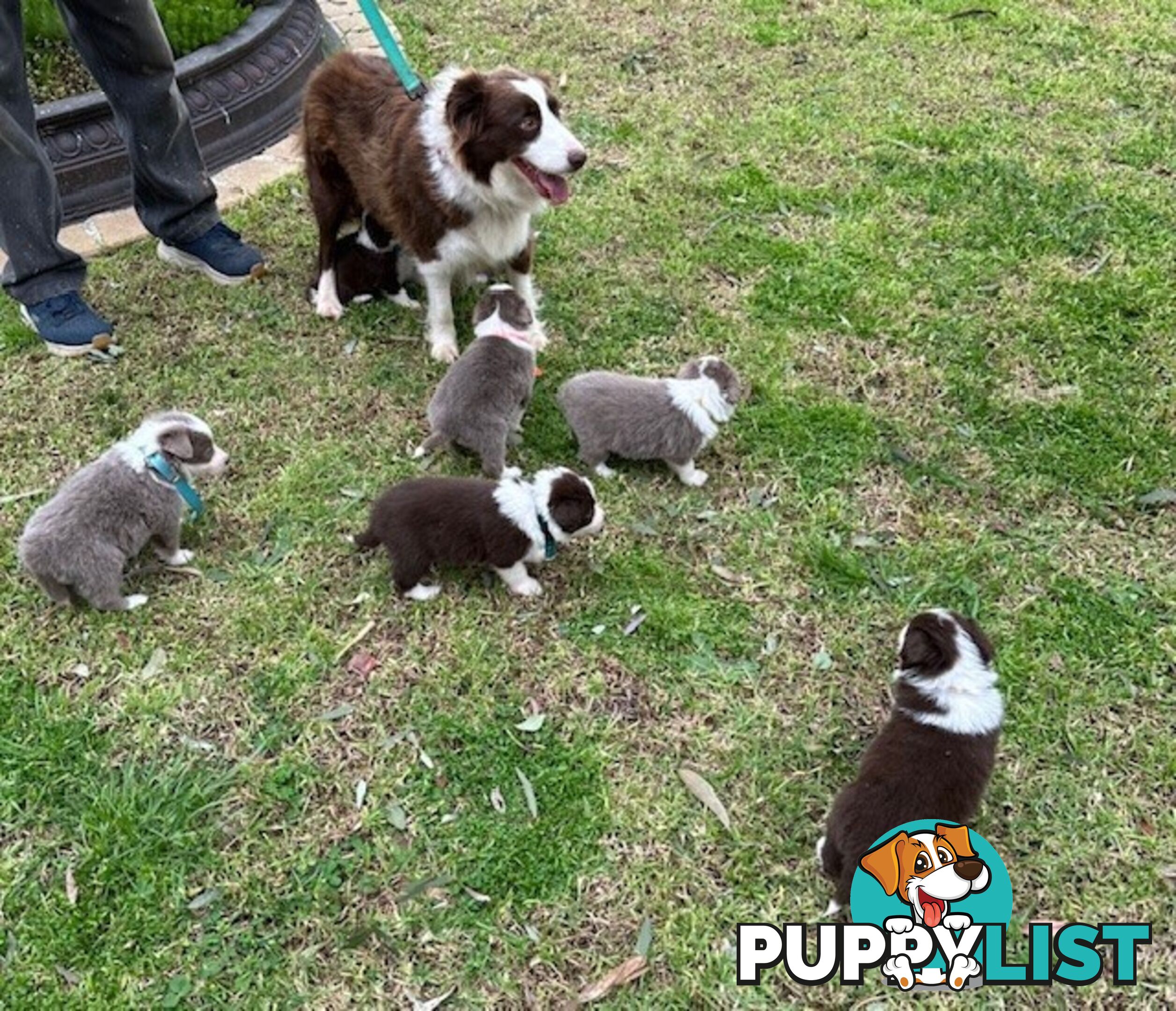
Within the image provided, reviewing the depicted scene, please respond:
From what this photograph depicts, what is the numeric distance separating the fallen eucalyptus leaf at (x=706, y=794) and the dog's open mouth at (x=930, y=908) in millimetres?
530

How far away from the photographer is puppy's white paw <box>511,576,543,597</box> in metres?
3.31

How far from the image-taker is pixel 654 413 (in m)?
3.54

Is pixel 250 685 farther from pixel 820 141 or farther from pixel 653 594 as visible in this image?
pixel 820 141

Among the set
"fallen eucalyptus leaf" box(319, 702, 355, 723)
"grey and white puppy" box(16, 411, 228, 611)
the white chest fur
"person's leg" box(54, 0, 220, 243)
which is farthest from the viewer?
"person's leg" box(54, 0, 220, 243)

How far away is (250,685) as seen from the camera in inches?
121

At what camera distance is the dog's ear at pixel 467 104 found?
12.1 feet

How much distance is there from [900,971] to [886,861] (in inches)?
11.2

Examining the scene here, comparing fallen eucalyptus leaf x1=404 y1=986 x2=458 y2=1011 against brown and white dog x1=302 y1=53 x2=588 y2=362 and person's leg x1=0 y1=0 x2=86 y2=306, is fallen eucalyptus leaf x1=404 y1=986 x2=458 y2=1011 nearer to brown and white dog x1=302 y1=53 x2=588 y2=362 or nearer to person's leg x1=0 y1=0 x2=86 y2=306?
brown and white dog x1=302 y1=53 x2=588 y2=362

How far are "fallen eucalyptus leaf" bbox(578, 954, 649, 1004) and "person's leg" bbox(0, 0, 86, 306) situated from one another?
3574mm

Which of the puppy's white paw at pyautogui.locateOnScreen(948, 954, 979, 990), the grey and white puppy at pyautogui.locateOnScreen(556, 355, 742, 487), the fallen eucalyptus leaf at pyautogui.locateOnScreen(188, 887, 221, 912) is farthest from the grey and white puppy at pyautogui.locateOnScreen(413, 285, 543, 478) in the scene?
the puppy's white paw at pyautogui.locateOnScreen(948, 954, 979, 990)

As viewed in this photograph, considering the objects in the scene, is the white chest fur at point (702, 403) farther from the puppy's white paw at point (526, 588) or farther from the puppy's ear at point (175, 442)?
the puppy's ear at point (175, 442)

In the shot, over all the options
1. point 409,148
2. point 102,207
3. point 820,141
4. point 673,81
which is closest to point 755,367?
point 409,148

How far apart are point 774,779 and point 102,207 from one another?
4.44 m

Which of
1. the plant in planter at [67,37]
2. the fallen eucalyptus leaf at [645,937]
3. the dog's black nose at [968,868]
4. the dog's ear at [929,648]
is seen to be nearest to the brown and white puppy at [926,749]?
the dog's ear at [929,648]
